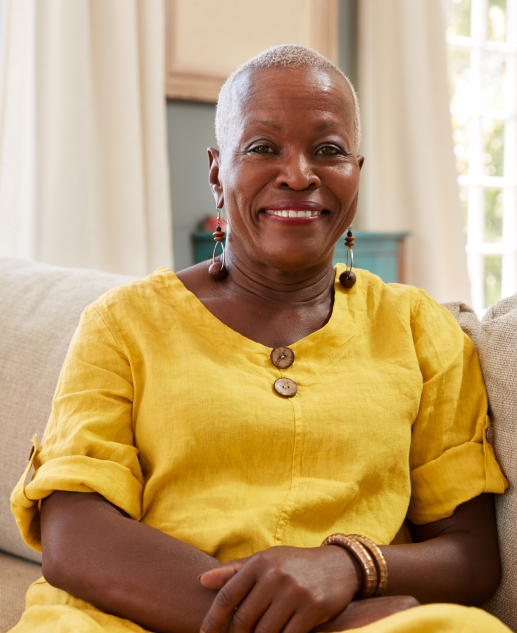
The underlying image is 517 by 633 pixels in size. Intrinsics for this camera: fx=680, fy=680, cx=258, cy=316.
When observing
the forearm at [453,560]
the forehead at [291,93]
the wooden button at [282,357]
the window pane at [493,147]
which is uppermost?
the window pane at [493,147]

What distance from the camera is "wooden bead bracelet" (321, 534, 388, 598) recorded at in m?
0.83

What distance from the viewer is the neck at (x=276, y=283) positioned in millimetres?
1070

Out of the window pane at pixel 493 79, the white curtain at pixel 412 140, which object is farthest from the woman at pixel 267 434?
the window pane at pixel 493 79

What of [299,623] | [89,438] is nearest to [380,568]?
[299,623]

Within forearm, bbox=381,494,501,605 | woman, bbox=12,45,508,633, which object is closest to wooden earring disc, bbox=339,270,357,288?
woman, bbox=12,45,508,633

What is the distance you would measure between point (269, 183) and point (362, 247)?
2.06 meters

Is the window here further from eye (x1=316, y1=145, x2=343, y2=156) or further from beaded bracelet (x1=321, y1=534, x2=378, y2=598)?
beaded bracelet (x1=321, y1=534, x2=378, y2=598)

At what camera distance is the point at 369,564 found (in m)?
0.83

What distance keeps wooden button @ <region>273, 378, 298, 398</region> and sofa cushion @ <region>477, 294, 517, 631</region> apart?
12.6 inches

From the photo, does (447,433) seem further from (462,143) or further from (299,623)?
(462,143)

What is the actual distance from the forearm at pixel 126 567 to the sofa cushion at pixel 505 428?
1.42ft

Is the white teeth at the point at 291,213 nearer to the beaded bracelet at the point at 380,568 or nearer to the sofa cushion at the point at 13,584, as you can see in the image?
the beaded bracelet at the point at 380,568

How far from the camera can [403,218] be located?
360 centimetres

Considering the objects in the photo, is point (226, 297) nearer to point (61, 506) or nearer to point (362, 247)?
point (61, 506)
